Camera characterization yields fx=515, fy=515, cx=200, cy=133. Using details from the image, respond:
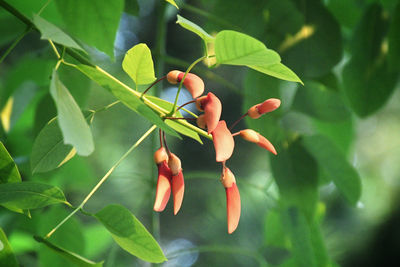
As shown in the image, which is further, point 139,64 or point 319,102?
point 319,102

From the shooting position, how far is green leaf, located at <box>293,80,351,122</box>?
49cm

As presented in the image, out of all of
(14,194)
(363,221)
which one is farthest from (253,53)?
(363,221)

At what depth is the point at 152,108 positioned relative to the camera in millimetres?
239

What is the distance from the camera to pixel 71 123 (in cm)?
19

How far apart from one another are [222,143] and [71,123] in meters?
0.06

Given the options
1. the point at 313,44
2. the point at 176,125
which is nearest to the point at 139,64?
the point at 176,125

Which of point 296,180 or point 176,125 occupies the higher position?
point 176,125

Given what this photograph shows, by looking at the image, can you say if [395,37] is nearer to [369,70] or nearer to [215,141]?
[369,70]

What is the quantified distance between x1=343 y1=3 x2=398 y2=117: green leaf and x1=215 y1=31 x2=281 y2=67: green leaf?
289mm

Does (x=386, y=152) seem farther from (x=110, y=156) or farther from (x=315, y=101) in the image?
(x=315, y=101)

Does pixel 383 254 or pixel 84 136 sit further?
pixel 383 254

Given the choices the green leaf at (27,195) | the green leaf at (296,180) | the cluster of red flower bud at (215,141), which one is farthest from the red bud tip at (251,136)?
the green leaf at (296,180)

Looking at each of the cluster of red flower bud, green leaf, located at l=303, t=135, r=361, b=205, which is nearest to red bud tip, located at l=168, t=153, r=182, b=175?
the cluster of red flower bud

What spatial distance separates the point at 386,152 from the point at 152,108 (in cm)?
Result: 342
